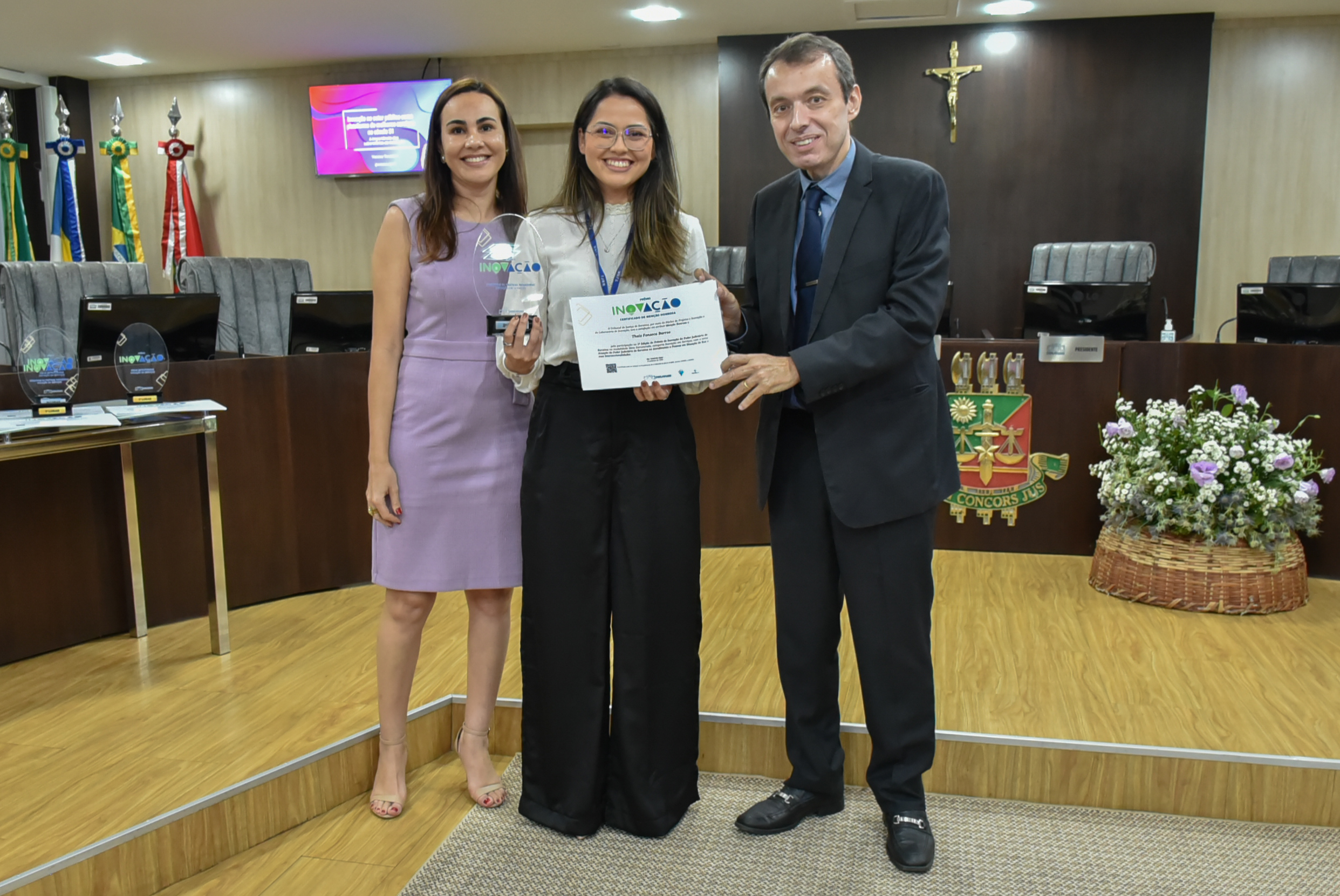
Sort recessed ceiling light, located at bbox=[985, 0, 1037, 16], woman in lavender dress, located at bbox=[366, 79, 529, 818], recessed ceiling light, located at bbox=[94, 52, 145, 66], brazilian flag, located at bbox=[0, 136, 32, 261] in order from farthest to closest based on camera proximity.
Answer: brazilian flag, located at bbox=[0, 136, 32, 261], recessed ceiling light, located at bbox=[94, 52, 145, 66], recessed ceiling light, located at bbox=[985, 0, 1037, 16], woman in lavender dress, located at bbox=[366, 79, 529, 818]

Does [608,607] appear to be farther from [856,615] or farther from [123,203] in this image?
[123,203]

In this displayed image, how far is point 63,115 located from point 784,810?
722 centimetres

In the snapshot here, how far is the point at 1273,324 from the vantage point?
3.45 metres

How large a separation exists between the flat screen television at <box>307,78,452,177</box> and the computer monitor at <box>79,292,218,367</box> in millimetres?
4435

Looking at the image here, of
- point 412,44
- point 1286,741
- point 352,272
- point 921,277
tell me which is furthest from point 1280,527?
point 352,272

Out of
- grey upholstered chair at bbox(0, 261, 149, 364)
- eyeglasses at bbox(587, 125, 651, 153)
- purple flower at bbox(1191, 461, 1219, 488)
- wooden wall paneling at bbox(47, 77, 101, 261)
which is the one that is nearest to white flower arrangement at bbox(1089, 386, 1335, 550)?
purple flower at bbox(1191, 461, 1219, 488)

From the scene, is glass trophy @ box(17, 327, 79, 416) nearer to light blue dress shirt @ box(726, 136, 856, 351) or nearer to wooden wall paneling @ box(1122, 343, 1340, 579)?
light blue dress shirt @ box(726, 136, 856, 351)

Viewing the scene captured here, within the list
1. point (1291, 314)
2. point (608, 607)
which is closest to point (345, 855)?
point (608, 607)

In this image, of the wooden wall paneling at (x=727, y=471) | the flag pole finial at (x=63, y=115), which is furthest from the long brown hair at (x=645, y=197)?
the flag pole finial at (x=63, y=115)

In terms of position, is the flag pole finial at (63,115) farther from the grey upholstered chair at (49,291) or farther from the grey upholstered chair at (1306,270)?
the grey upholstered chair at (1306,270)

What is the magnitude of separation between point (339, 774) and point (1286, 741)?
6.64 feet

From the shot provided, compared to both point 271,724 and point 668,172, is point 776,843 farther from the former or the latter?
point 668,172

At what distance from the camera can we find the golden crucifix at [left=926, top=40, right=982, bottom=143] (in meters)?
6.19

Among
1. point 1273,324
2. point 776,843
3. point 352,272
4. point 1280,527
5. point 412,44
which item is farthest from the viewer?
point 352,272
